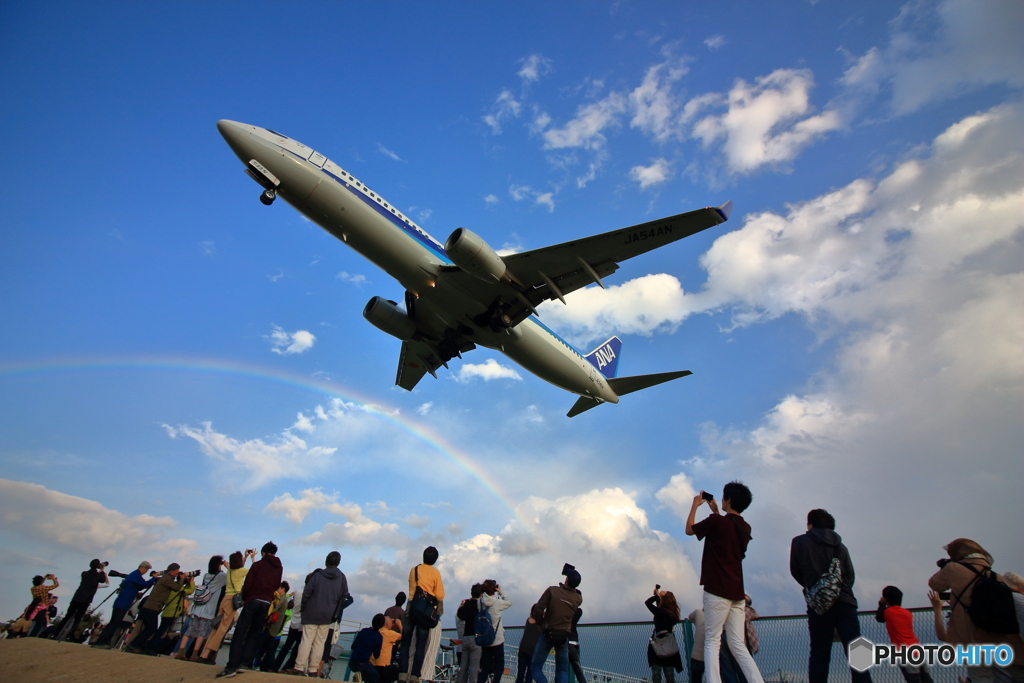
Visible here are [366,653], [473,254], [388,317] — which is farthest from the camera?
[388,317]

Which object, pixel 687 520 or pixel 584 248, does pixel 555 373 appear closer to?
pixel 584 248

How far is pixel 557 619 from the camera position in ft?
30.1

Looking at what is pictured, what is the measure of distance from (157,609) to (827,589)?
42.2 feet

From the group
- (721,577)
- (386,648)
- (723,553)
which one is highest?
(723,553)

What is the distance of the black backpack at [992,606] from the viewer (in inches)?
223

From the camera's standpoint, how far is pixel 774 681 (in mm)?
10242

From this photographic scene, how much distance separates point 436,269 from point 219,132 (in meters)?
9.31

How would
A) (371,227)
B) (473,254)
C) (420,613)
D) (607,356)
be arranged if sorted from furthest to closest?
1. (607,356)
2. (371,227)
3. (473,254)
4. (420,613)

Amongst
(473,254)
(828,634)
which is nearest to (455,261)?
(473,254)

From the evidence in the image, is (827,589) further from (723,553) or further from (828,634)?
(723,553)

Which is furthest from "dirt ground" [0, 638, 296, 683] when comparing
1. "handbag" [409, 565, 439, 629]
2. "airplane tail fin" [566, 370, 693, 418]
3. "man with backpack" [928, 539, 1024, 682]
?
"airplane tail fin" [566, 370, 693, 418]

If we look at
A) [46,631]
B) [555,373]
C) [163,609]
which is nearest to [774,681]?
[163,609]

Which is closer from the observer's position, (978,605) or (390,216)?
(978,605)

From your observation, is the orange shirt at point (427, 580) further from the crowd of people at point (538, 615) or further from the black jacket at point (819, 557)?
the black jacket at point (819, 557)
